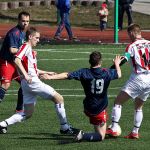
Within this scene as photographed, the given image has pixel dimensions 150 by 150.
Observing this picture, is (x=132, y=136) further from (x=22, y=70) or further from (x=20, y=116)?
(x=22, y=70)

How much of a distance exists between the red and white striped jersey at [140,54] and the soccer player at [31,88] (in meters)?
1.34

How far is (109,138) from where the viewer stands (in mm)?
13492

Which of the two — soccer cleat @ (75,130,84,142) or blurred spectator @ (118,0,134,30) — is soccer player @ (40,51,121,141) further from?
blurred spectator @ (118,0,134,30)

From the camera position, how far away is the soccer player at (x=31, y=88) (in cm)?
1341

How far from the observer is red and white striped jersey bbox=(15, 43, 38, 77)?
1354cm

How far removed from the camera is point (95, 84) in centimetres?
1288

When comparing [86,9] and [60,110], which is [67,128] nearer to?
[60,110]

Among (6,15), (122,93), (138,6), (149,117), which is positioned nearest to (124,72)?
(149,117)

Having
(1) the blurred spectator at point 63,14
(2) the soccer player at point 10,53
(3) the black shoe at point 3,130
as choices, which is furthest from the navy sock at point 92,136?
(1) the blurred spectator at point 63,14

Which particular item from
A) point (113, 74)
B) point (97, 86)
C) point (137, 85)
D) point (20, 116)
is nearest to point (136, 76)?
point (137, 85)

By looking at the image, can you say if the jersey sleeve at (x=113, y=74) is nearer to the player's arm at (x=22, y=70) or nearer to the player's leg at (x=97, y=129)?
the player's leg at (x=97, y=129)

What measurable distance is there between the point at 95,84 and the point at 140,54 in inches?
41.4

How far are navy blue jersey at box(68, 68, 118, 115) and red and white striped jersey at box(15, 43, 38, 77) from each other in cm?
99

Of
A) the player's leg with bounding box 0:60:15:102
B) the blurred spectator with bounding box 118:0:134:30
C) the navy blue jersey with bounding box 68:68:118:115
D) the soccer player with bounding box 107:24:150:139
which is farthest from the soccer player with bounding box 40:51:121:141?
the blurred spectator with bounding box 118:0:134:30
